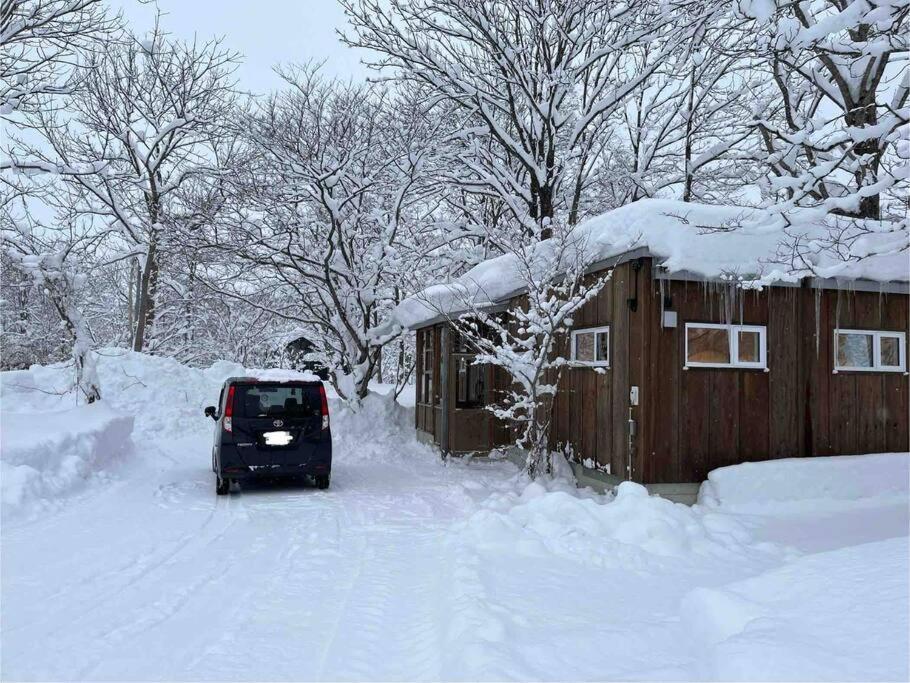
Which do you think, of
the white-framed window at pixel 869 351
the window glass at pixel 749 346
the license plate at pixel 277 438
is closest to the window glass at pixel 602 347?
the window glass at pixel 749 346

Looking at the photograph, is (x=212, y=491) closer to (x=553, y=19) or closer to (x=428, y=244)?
(x=428, y=244)

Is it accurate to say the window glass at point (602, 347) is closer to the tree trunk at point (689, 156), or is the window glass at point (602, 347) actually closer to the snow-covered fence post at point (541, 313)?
the snow-covered fence post at point (541, 313)

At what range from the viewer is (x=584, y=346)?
10.4 m

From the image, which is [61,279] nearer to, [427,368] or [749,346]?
[427,368]

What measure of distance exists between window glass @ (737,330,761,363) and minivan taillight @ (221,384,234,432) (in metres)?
7.27

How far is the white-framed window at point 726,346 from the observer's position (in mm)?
8745

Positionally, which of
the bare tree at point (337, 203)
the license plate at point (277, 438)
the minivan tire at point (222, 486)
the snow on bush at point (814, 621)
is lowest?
the minivan tire at point (222, 486)

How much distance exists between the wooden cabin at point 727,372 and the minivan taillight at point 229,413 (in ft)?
17.0

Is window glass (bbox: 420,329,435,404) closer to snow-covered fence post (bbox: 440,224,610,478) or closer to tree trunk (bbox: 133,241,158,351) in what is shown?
snow-covered fence post (bbox: 440,224,610,478)

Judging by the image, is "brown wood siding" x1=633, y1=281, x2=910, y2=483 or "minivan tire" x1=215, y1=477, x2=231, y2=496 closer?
"brown wood siding" x1=633, y1=281, x2=910, y2=483

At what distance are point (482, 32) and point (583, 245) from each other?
30.5 ft

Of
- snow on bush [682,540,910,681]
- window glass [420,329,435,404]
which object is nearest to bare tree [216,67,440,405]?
window glass [420,329,435,404]

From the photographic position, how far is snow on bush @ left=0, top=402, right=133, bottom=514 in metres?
8.07

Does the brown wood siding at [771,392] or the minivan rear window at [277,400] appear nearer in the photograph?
the brown wood siding at [771,392]
